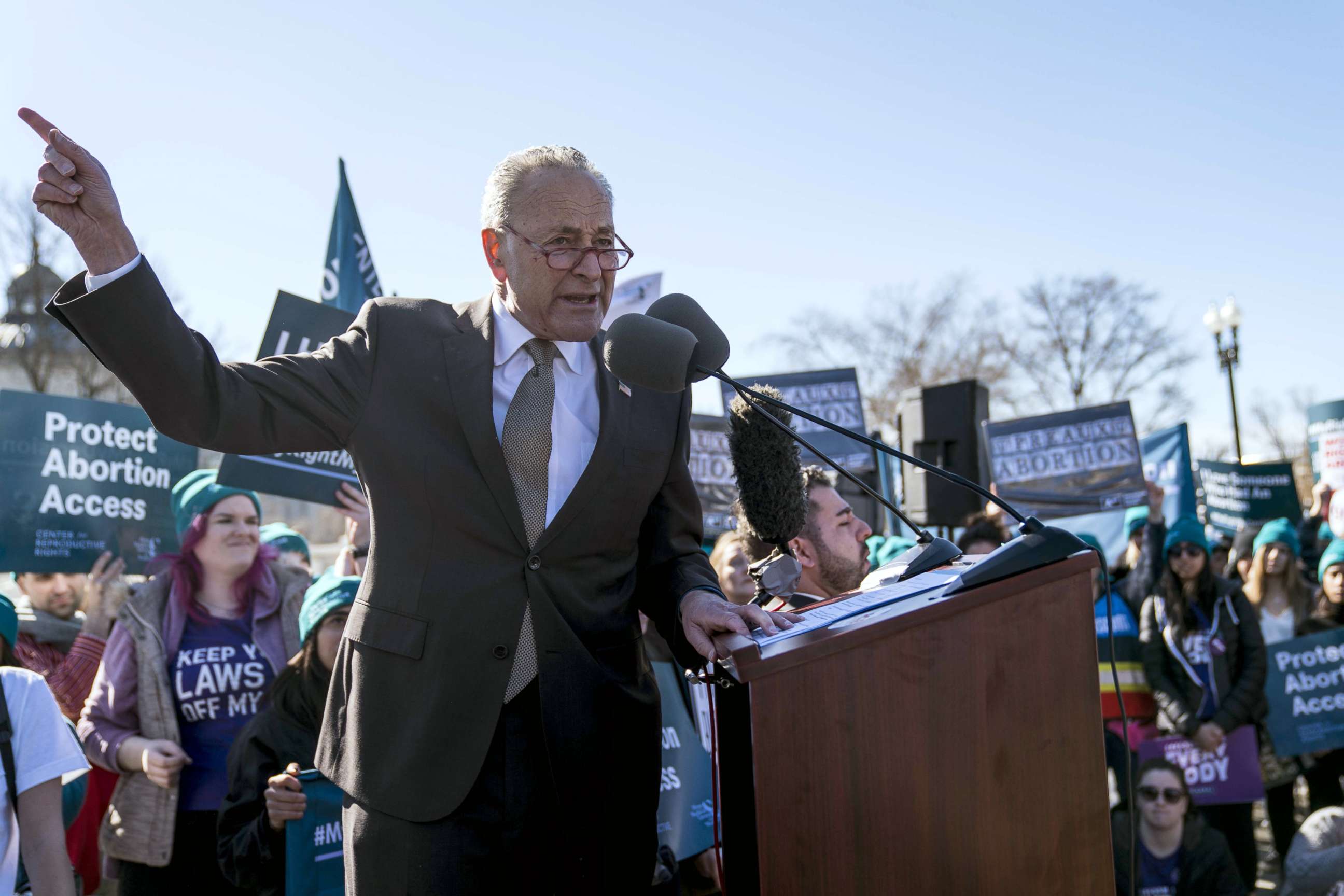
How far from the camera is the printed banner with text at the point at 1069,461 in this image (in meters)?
7.94

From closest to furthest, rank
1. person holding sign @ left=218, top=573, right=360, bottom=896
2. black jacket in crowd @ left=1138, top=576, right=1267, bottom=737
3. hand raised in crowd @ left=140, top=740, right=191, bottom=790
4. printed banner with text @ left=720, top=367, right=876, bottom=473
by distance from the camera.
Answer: person holding sign @ left=218, top=573, right=360, bottom=896, hand raised in crowd @ left=140, top=740, right=191, bottom=790, black jacket in crowd @ left=1138, top=576, right=1267, bottom=737, printed banner with text @ left=720, top=367, right=876, bottom=473

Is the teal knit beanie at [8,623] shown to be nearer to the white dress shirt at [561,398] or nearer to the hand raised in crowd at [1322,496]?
the white dress shirt at [561,398]

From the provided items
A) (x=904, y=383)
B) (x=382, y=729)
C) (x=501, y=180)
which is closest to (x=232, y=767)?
(x=382, y=729)

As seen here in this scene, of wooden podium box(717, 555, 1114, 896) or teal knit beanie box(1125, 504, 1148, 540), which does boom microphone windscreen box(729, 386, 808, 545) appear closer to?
wooden podium box(717, 555, 1114, 896)

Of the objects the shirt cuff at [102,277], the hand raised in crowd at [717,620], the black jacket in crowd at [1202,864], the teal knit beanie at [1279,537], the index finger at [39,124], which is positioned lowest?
the black jacket in crowd at [1202,864]

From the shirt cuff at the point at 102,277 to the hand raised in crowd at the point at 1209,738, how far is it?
594 centimetres

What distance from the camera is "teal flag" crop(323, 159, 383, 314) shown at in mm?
6258

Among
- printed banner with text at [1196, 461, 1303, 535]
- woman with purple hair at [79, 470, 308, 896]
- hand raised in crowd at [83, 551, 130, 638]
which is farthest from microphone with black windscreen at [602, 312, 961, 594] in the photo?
printed banner with text at [1196, 461, 1303, 535]

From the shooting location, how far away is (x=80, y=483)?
5285 mm

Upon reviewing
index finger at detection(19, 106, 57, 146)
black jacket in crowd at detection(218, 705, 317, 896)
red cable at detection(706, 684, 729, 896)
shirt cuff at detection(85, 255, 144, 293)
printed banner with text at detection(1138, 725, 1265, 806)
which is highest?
index finger at detection(19, 106, 57, 146)

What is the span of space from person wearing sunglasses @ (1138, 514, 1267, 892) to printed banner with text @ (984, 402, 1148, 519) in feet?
4.91

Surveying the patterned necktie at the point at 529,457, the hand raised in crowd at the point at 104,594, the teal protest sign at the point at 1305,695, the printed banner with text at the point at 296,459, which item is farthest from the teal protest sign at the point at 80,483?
the teal protest sign at the point at 1305,695

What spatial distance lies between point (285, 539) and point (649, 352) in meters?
4.90

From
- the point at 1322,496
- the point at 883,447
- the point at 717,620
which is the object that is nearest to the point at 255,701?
the point at 717,620
